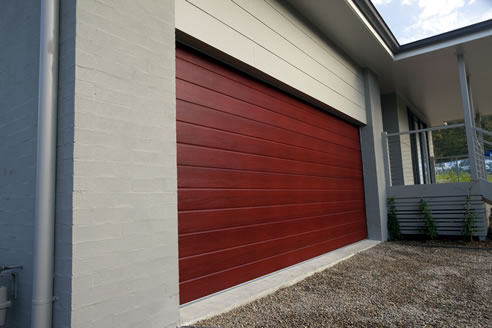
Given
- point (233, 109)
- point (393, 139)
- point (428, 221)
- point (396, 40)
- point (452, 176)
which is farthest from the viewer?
point (393, 139)

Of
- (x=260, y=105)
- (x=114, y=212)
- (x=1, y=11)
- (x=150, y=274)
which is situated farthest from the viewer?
(x=260, y=105)

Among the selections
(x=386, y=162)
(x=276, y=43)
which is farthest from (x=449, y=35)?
(x=276, y=43)

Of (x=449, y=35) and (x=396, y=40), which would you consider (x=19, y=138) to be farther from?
(x=449, y=35)

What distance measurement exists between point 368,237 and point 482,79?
16.5ft

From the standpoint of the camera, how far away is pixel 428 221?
614 centimetres

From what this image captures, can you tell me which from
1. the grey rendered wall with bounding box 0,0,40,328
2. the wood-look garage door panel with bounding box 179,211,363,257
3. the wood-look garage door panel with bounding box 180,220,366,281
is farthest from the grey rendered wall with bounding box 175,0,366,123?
the wood-look garage door panel with bounding box 180,220,366,281

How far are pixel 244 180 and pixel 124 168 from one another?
1580 millimetres

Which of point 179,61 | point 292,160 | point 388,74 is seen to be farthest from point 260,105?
point 388,74

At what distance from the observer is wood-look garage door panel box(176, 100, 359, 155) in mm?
2759

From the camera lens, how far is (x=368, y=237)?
6.34 metres

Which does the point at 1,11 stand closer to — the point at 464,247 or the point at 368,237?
the point at 368,237

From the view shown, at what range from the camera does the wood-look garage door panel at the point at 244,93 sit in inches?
112

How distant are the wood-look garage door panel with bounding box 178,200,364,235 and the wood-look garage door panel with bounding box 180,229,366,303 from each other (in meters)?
0.42

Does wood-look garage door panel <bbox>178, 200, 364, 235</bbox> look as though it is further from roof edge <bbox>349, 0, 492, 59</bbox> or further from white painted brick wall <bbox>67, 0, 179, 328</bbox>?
roof edge <bbox>349, 0, 492, 59</bbox>
